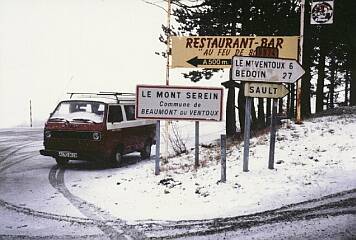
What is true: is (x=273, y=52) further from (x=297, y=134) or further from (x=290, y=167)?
(x=297, y=134)

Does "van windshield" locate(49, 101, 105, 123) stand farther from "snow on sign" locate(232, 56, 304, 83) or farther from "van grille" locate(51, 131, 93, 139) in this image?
"snow on sign" locate(232, 56, 304, 83)

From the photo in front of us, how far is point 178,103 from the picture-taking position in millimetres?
10367

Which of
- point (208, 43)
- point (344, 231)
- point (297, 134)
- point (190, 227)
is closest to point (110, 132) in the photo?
point (208, 43)

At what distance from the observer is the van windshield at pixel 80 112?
12531 mm

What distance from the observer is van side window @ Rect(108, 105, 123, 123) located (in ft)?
42.2

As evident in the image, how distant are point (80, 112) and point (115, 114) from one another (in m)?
1.02

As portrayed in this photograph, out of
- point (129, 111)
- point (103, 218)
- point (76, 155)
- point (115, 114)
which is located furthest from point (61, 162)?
point (103, 218)

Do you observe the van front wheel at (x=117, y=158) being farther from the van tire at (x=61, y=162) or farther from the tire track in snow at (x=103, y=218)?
the tire track in snow at (x=103, y=218)

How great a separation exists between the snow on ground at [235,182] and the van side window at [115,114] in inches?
66.5

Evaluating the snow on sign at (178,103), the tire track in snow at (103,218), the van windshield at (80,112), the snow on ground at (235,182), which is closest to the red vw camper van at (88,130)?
the van windshield at (80,112)

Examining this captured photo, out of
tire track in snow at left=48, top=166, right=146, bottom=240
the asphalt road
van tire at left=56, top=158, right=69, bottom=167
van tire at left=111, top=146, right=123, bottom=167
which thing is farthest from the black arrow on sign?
the asphalt road

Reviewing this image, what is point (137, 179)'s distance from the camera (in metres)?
10.2

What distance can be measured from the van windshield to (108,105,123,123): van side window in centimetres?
27

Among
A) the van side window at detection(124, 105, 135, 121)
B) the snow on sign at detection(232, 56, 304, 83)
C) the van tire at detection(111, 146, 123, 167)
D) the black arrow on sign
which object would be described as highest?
the black arrow on sign
